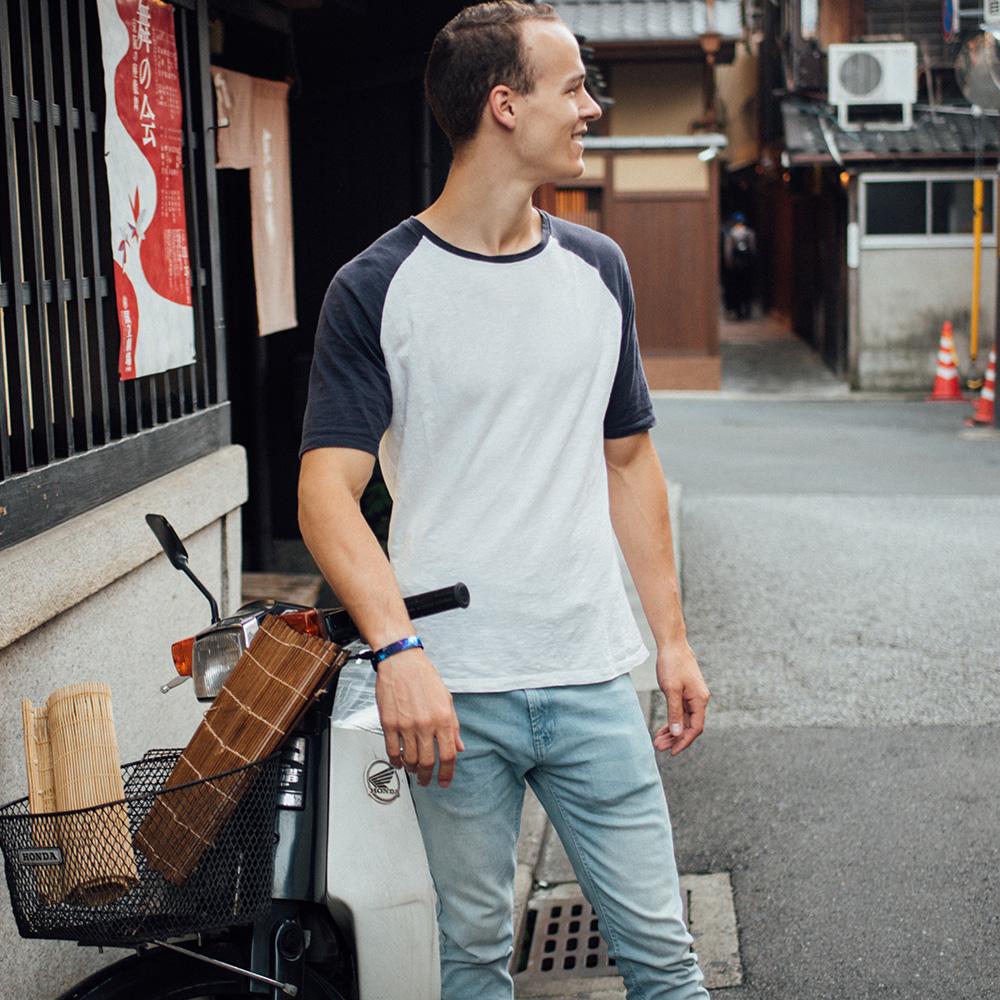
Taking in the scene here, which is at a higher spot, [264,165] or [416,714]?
[264,165]

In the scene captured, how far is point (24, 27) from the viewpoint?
3568 millimetres

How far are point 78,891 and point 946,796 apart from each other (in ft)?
12.7

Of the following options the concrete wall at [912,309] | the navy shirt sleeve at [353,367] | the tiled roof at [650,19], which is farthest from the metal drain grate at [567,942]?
the concrete wall at [912,309]

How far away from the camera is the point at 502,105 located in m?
2.52

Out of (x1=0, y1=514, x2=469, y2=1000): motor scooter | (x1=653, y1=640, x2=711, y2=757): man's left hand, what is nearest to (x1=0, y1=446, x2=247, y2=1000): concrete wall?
(x1=0, y1=514, x2=469, y2=1000): motor scooter

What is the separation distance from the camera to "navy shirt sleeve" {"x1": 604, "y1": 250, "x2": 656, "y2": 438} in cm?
280

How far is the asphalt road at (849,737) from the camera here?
426 cm

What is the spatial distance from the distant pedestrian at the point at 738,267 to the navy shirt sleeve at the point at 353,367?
31.7 meters

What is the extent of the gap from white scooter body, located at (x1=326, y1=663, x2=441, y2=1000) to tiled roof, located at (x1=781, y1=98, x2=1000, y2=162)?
2030 cm

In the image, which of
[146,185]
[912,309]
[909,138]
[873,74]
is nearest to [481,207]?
[146,185]

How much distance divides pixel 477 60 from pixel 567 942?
2.88m

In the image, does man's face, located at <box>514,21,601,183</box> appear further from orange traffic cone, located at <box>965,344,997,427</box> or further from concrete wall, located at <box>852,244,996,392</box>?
concrete wall, located at <box>852,244,996,392</box>

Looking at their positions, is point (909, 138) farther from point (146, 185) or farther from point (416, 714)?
point (416, 714)

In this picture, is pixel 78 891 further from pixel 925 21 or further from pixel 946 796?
pixel 925 21
